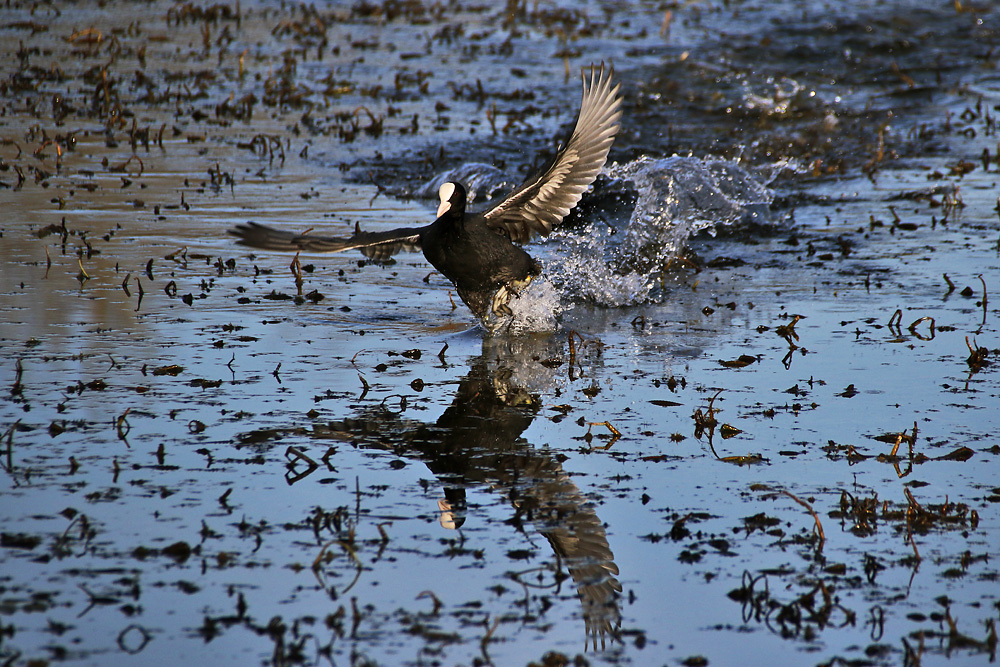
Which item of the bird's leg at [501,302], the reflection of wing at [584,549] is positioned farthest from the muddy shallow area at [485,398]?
the bird's leg at [501,302]

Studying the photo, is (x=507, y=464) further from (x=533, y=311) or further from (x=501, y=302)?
(x=533, y=311)

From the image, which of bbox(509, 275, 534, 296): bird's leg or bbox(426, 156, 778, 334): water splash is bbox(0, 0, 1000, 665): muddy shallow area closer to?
bbox(426, 156, 778, 334): water splash

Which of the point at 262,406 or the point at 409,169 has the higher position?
the point at 409,169

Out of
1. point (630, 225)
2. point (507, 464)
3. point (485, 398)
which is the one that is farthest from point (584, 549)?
point (630, 225)

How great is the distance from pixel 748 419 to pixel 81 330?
384 cm

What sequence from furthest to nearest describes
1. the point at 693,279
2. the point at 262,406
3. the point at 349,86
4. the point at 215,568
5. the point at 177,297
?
the point at 349,86, the point at 693,279, the point at 177,297, the point at 262,406, the point at 215,568

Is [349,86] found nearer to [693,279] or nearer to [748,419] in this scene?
[693,279]

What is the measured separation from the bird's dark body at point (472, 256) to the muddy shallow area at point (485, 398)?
0.98 feet

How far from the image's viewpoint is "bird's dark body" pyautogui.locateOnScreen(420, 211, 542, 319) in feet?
20.9

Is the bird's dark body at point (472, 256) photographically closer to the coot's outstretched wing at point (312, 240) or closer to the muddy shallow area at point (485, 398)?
the coot's outstretched wing at point (312, 240)

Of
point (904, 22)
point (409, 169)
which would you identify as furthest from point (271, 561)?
point (904, 22)

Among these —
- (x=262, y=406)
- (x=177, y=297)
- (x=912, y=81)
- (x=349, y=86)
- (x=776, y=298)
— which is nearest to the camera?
(x=262, y=406)

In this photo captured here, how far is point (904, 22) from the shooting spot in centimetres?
1938

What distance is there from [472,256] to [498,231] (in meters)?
0.63
